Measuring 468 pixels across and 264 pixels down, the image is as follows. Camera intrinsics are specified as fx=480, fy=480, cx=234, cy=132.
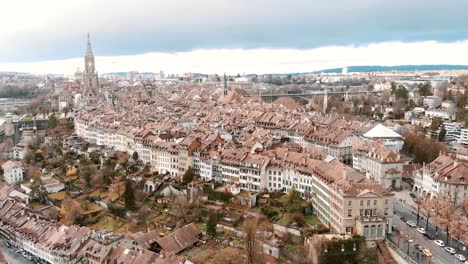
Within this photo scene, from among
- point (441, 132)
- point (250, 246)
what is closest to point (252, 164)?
point (250, 246)

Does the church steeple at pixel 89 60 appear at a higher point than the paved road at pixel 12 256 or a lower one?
higher

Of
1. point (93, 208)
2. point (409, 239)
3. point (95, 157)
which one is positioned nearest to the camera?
point (409, 239)

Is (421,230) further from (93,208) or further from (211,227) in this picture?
(93,208)

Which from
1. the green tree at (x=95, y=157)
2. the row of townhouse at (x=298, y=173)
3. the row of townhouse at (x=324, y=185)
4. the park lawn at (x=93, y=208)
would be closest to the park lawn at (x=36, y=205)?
the park lawn at (x=93, y=208)

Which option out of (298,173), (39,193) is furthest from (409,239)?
(39,193)

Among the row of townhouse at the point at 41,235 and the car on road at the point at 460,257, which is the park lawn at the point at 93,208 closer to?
the row of townhouse at the point at 41,235

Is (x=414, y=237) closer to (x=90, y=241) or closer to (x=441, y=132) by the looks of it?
(x=90, y=241)

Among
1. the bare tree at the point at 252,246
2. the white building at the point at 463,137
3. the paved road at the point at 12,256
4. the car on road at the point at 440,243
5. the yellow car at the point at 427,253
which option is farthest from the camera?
the white building at the point at 463,137

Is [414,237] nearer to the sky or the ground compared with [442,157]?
nearer to the ground
